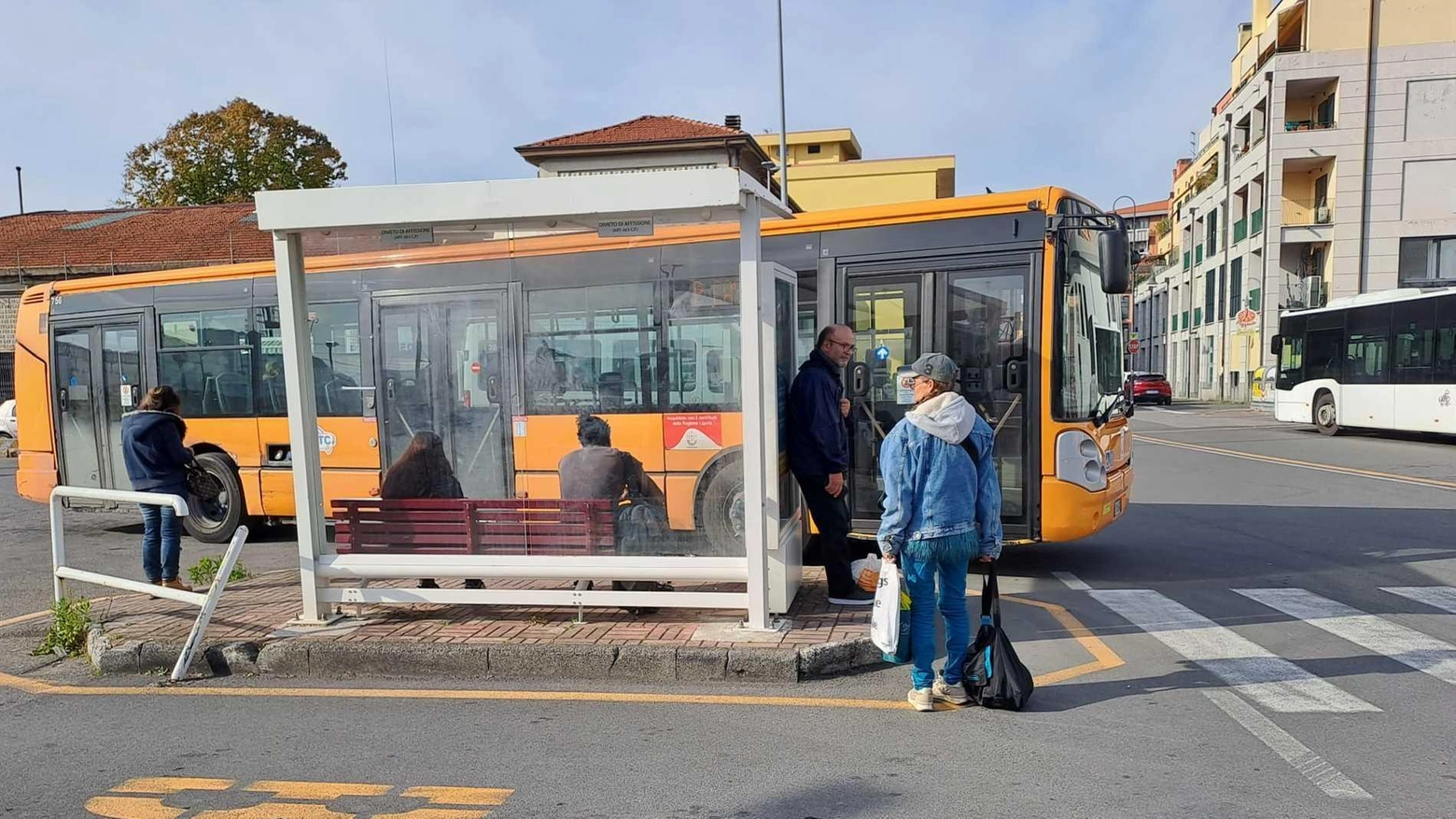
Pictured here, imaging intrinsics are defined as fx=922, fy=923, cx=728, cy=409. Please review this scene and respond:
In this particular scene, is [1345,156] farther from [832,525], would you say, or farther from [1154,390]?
[832,525]

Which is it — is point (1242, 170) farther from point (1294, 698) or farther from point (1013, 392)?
point (1294, 698)

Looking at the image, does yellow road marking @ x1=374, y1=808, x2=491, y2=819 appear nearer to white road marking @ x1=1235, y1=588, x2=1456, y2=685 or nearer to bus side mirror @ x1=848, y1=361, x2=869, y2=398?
white road marking @ x1=1235, y1=588, x2=1456, y2=685

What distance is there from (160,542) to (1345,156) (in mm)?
38217

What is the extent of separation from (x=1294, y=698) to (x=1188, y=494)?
8.16 m

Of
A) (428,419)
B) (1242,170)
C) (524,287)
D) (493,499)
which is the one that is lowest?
(493,499)

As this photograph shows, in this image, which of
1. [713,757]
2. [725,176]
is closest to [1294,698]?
[713,757]

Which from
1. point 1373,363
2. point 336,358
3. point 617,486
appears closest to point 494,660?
point 617,486

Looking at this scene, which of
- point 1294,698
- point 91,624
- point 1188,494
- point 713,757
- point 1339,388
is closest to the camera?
point 713,757

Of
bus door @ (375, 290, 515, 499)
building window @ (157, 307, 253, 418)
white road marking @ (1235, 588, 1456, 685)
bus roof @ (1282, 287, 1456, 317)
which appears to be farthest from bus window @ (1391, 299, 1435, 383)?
building window @ (157, 307, 253, 418)

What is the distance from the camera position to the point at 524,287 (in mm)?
6469

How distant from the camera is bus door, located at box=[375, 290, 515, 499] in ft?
21.0

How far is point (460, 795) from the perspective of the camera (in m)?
3.83

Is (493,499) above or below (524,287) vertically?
below

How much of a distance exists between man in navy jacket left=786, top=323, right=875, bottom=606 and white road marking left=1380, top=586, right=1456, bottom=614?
4.03 m
